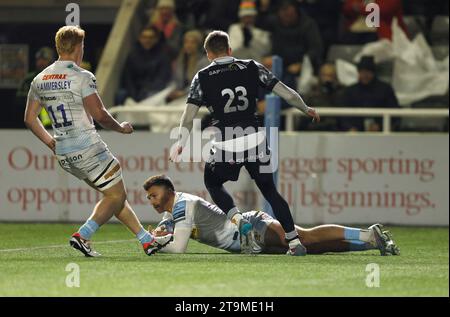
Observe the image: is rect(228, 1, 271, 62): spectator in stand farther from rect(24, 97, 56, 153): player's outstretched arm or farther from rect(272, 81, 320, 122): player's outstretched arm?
rect(24, 97, 56, 153): player's outstretched arm

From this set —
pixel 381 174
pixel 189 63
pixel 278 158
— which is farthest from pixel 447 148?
pixel 189 63

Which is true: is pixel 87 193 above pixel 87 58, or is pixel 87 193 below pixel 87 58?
below

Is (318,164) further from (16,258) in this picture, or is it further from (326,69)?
(16,258)

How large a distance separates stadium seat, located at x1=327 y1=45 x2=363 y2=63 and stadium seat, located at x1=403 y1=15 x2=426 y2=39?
895 millimetres

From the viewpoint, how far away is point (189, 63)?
19344 millimetres

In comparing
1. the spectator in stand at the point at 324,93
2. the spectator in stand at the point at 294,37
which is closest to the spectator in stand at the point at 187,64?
the spectator in stand at the point at 294,37

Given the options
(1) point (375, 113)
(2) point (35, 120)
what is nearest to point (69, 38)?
(2) point (35, 120)

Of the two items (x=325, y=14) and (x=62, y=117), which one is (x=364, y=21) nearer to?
(x=325, y=14)

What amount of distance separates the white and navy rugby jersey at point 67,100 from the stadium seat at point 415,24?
9.39m

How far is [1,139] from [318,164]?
4109 mm

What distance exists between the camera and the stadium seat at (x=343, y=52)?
64.6 ft

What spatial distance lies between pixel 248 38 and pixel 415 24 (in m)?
2.64

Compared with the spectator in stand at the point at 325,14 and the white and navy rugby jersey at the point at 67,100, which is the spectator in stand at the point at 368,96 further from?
the white and navy rugby jersey at the point at 67,100

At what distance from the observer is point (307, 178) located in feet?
56.4
